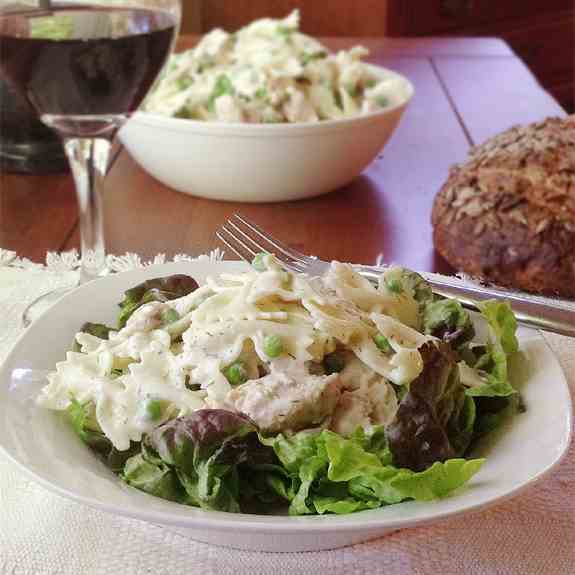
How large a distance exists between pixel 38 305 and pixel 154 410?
1.63 ft

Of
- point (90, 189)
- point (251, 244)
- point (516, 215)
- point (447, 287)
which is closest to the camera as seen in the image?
point (447, 287)

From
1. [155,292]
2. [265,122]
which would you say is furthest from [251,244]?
[265,122]

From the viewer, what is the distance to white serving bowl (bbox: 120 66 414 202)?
1.54 meters

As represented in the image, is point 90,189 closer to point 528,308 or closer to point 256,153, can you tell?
point 256,153

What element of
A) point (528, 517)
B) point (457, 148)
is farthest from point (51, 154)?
point (528, 517)

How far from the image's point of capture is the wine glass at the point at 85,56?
112 cm

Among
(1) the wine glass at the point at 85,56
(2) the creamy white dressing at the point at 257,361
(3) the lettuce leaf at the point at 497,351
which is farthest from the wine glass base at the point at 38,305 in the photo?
(3) the lettuce leaf at the point at 497,351

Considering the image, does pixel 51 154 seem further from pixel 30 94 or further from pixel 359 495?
pixel 359 495

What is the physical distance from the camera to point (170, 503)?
0.70 metres

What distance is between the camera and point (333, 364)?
2.66 ft

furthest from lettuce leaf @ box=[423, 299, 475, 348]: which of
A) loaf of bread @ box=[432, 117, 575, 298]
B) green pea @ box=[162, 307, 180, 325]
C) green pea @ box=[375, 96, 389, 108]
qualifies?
green pea @ box=[375, 96, 389, 108]

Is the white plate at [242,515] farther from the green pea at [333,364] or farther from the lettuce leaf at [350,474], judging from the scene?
the green pea at [333,364]

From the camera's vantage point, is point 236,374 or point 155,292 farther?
point 155,292

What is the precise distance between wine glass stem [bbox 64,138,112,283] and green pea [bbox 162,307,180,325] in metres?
0.38
